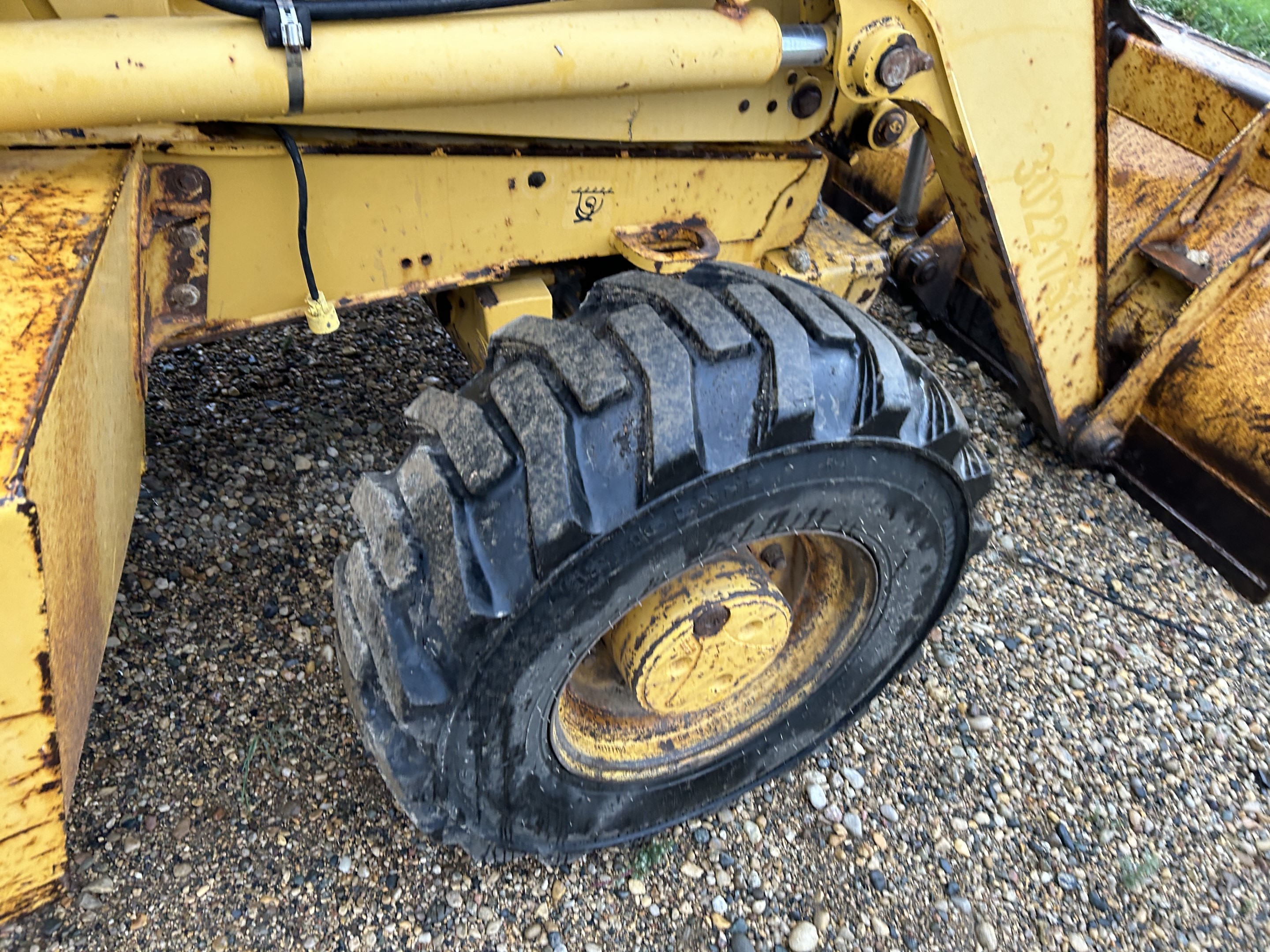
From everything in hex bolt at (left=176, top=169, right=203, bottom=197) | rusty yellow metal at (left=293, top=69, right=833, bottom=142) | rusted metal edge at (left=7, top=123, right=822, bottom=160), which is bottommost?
hex bolt at (left=176, top=169, right=203, bottom=197)

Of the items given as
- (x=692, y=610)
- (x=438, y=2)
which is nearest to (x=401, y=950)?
(x=692, y=610)

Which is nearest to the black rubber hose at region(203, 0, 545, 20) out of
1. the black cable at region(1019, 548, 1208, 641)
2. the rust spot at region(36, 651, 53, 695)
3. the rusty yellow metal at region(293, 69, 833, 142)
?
the rusty yellow metal at region(293, 69, 833, 142)

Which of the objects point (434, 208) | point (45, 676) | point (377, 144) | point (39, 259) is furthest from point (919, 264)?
point (45, 676)

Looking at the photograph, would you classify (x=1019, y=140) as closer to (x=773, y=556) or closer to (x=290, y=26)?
(x=773, y=556)

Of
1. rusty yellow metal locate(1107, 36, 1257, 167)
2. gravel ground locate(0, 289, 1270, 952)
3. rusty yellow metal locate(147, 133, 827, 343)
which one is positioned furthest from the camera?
rusty yellow metal locate(1107, 36, 1257, 167)

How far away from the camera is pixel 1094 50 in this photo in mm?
2002

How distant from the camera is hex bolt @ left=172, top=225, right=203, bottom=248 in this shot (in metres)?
1.54

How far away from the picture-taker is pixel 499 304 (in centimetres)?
200

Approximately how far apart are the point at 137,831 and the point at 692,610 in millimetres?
1237

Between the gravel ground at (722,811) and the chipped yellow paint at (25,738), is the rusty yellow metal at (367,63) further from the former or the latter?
the gravel ground at (722,811)

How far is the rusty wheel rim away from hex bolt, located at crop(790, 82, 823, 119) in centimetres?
91

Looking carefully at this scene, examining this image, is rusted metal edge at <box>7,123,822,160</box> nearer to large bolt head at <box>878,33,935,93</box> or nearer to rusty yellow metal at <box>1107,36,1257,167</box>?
large bolt head at <box>878,33,935,93</box>

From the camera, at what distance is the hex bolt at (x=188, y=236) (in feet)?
5.05

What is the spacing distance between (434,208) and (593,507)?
79 cm
